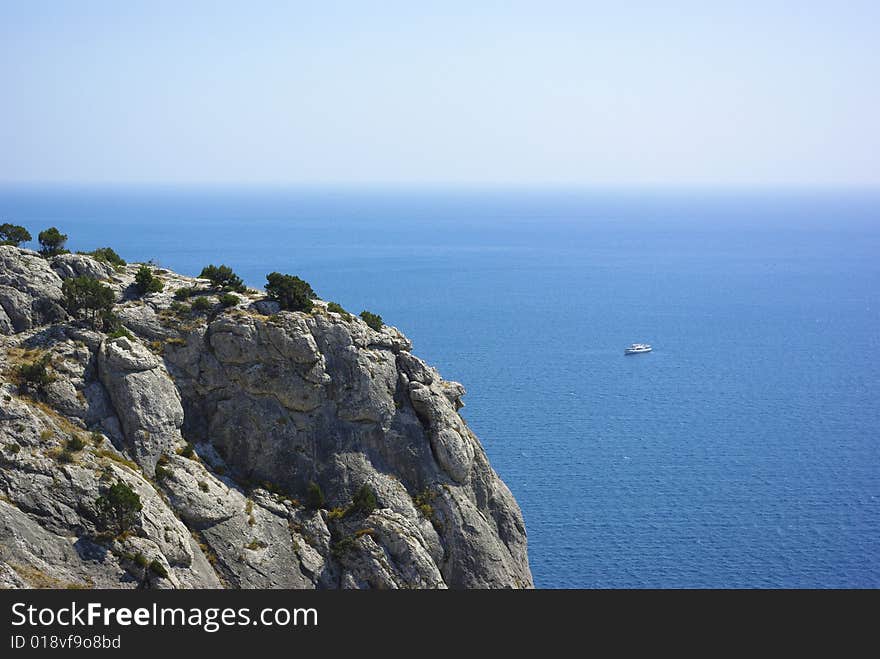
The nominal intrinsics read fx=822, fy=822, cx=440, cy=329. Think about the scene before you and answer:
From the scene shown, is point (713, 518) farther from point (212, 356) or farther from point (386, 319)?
point (386, 319)

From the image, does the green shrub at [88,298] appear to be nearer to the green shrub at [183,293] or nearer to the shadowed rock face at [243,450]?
the shadowed rock face at [243,450]

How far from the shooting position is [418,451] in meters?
50.7

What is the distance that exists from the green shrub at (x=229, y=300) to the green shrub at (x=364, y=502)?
571 inches

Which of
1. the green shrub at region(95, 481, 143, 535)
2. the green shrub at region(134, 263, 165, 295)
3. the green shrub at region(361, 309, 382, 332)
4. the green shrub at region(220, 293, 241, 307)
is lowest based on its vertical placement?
the green shrub at region(95, 481, 143, 535)

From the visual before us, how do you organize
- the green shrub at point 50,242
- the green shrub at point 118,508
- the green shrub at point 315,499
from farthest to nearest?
the green shrub at point 50,242
the green shrub at point 315,499
the green shrub at point 118,508

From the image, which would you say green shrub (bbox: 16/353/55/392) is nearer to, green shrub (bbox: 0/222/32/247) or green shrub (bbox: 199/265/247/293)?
green shrub (bbox: 199/265/247/293)

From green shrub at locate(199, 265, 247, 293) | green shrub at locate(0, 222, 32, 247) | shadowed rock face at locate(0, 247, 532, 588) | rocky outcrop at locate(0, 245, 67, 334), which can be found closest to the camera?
shadowed rock face at locate(0, 247, 532, 588)

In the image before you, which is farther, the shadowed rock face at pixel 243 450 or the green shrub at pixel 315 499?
the green shrub at pixel 315 499

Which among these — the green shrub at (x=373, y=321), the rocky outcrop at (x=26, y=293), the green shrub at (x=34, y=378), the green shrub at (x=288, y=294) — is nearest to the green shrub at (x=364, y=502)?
the green shrub at (x=373, y=321)

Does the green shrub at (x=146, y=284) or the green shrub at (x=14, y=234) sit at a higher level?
the green shrub at (x=14, y=234)

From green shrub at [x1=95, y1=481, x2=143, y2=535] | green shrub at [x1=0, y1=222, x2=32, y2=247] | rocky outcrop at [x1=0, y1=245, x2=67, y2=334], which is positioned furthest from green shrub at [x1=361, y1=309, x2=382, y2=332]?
green shrub at [x1=0, y1=222, x2=32, y2=247]

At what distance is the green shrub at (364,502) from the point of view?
155 ft

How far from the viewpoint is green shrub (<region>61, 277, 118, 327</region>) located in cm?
4862

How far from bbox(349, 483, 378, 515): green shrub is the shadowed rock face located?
15 centimetres
